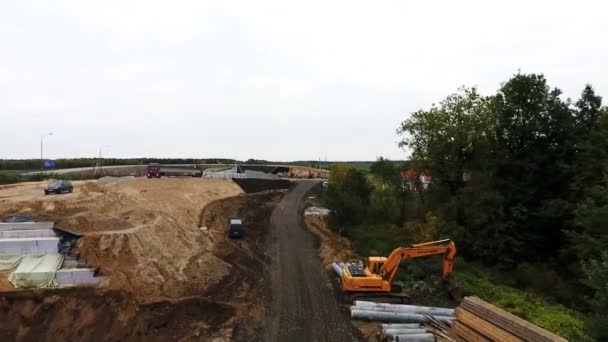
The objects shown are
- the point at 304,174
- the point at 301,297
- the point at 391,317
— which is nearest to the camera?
the point at 391,317

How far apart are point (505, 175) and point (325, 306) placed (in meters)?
24.6

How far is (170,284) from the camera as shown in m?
27.5

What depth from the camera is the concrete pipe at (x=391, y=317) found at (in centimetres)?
2175

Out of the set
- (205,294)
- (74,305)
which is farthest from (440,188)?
(74,305)

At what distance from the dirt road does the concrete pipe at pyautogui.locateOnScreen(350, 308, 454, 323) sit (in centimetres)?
80

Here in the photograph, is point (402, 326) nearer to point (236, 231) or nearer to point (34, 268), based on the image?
point (34, 268)

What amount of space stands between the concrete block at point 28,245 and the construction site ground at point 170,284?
4.90ft

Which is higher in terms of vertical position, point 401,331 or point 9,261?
point 9,261

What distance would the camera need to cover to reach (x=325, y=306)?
24.4 m

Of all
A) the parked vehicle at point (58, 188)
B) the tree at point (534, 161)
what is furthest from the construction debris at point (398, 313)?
the parked vehicle at point (58, 188)

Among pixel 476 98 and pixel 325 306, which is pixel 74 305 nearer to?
pixel 325 306

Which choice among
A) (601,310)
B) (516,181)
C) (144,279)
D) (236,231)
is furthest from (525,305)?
(236,231)

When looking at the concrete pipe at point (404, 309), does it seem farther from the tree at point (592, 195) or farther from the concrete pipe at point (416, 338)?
the tree at point (592, 195)

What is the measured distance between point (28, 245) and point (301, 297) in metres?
Answer: 18.5
